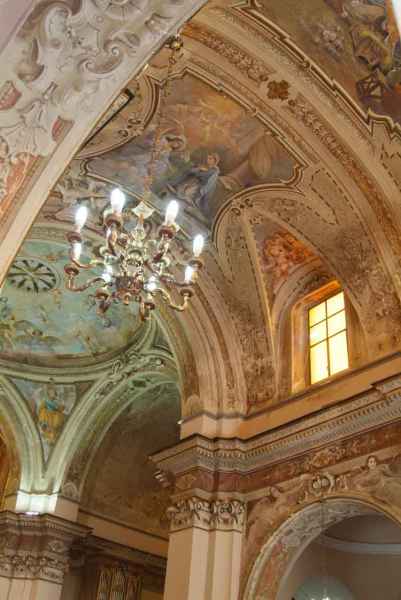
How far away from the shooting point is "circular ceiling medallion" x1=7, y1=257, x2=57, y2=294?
44.5ft

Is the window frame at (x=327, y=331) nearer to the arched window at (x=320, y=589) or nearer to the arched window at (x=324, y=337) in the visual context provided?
the arched window at (x=324, y=337)

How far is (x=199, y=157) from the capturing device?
34.8 ft

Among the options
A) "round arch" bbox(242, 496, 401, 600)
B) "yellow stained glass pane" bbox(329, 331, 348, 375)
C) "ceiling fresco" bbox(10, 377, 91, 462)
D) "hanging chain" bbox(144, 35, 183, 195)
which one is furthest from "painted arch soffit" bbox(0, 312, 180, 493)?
"hanging chain" bbox(144, 35, 183, 195)

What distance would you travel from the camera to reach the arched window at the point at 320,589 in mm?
12342

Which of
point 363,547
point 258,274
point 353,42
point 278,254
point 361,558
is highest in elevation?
point 353,42

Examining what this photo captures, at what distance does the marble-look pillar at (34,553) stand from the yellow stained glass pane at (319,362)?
271 inches

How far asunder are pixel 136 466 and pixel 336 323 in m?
7.66

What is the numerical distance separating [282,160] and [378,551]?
24.9 feet

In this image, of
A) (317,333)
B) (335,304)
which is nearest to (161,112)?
(335,304)

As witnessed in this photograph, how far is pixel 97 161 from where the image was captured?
34.9ft

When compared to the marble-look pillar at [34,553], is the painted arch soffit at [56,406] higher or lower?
higher

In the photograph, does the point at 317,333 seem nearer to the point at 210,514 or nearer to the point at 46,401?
the point at 210,514

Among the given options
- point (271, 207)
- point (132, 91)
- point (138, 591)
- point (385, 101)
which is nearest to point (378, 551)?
point (138, 591)

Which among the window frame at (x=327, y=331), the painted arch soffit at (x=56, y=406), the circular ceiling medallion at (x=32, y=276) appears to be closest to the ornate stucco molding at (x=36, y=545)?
the painted arch soffit at (x=56, y=406)
